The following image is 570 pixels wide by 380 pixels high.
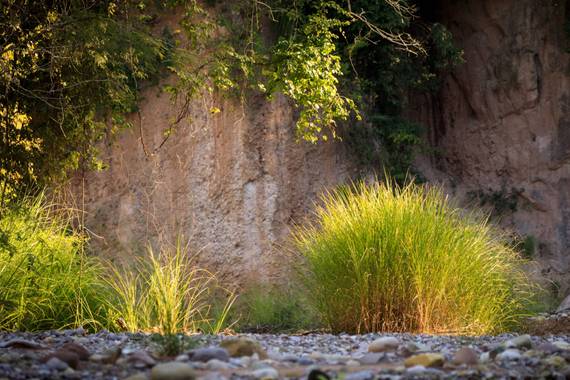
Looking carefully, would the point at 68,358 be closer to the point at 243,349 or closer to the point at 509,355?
the point at 243,349

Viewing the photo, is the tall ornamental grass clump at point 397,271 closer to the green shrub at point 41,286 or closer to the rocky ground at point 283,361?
the rocky ground at point 283,361

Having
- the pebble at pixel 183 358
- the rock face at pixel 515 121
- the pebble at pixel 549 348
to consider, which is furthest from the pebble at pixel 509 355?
the rock face at pixel 515 121

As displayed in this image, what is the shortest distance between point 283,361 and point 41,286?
9.53ft

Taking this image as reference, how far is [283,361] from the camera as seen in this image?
369 cm

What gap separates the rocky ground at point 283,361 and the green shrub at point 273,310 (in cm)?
229

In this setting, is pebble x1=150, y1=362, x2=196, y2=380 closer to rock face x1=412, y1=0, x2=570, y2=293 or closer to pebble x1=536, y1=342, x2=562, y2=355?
pebble x1=536, y1=342, x2=562, y2=355

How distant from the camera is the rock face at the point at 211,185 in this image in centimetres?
891

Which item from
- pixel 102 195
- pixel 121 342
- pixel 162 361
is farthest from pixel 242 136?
pixel 162 361

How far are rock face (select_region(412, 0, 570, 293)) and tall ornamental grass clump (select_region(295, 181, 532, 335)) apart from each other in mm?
4012

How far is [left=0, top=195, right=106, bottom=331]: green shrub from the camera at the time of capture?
230 inches

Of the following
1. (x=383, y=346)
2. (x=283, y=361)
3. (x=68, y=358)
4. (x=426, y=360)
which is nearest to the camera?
(x=68, y=358)

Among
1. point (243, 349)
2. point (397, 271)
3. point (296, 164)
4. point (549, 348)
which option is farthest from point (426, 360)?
point (296, 164)

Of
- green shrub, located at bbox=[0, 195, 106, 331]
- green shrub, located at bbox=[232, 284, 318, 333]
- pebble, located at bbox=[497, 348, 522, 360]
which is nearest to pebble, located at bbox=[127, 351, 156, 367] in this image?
pebble, located at bbox=[497, 348, 522, 360]

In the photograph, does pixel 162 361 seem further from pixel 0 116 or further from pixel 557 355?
pixel 0 116
